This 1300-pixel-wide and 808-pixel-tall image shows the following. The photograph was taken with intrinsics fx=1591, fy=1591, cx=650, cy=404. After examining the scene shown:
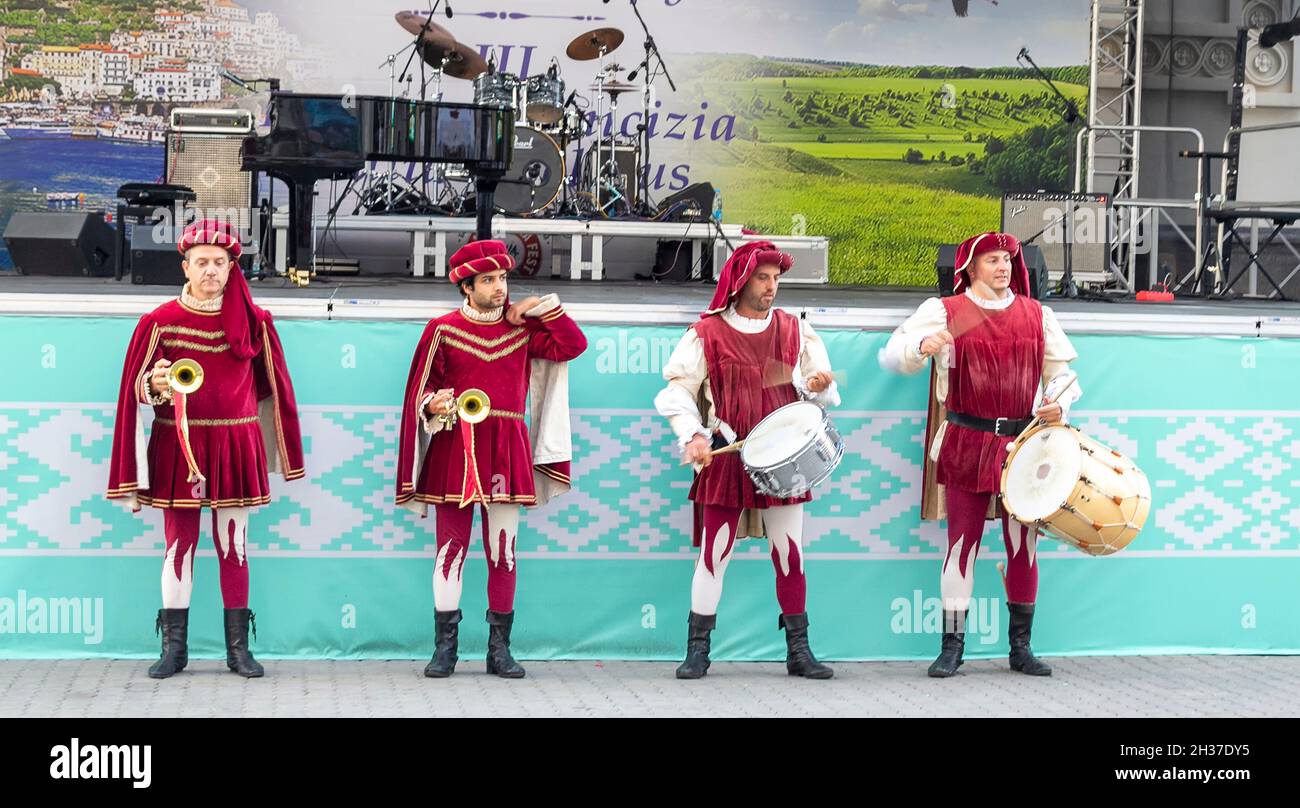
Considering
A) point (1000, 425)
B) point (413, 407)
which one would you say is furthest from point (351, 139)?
point (1000, 425)

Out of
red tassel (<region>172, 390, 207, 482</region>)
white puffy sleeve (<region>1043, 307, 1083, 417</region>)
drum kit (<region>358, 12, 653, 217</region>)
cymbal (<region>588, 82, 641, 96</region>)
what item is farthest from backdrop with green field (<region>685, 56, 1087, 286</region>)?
red tassel (<region>172, 390, 207, 482</region>)

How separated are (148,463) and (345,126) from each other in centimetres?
478

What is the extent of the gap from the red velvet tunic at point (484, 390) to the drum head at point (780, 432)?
2.16 ft

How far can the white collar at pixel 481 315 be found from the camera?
5.26 metres

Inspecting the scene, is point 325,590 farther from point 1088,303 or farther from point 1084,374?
point 1088,303

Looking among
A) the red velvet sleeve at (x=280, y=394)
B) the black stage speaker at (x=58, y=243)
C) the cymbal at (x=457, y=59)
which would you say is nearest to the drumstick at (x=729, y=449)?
the red velvet sleeve at (x=280, y=394)

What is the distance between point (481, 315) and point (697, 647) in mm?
1330

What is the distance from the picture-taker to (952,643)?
5477 millimetres

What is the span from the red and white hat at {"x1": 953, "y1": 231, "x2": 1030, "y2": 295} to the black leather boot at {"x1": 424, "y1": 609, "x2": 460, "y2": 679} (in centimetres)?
206

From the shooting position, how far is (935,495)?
5652 mm

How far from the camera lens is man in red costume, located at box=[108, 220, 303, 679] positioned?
505 centimetres

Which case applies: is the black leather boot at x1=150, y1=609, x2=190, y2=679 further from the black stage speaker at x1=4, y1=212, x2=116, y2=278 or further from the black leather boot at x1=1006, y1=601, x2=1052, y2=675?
the black stage speaker at x1=4, y1=212, x2=116, y2=278

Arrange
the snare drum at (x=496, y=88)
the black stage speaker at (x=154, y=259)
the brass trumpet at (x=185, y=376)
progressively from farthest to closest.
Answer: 1. the snare drum at (x=496, y=88)
2. the black stage speaker at (x=154, y=259)
3. the brass trumpet at (x=185, y=376)

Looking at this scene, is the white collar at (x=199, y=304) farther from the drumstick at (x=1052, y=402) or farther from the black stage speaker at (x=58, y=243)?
the black stage speaker at (x=58, y=243)
